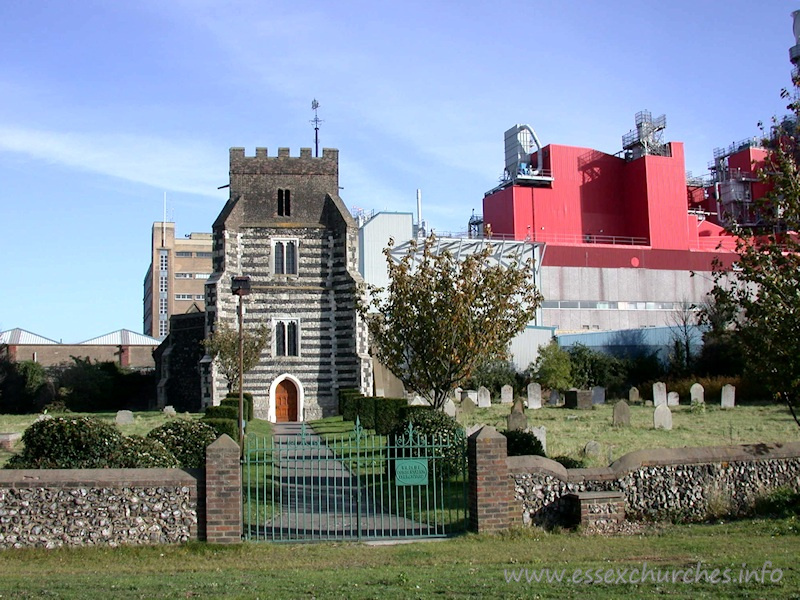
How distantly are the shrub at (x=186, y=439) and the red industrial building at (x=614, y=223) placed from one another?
4424cm

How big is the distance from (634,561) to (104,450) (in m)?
8.32

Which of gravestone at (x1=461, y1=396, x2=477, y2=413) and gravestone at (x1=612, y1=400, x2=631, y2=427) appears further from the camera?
gravestone at (x1=461, y1=396, x2=477, y2=413)

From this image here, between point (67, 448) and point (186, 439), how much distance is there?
3827mm

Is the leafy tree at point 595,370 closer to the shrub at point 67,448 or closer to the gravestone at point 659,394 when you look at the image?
the gravestone at point 659,394

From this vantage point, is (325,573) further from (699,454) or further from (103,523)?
(699,454)

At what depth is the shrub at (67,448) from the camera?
1272cm

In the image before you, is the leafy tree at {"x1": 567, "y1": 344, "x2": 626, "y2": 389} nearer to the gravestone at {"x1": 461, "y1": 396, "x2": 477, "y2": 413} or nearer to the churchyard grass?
the gravestone at {"x1": 461, "y1": 396, "x2": 477, "y2": 413}

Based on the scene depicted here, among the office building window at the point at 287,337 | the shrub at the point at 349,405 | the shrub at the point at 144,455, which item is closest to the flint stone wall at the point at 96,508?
the shrub at the point at 144,455

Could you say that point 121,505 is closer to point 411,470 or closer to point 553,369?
point 411,470

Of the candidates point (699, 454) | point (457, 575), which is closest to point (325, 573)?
point (457, 575)

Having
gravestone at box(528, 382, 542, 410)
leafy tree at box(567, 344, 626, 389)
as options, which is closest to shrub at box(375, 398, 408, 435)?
gravestone at box(528, 382, 542, 410)

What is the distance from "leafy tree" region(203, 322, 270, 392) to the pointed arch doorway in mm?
2153

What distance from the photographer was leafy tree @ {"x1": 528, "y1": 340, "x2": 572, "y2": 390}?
144 ft

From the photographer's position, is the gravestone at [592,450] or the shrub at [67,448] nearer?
the shrub at [67,448]
